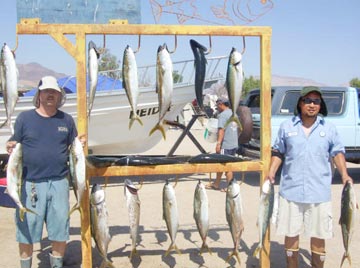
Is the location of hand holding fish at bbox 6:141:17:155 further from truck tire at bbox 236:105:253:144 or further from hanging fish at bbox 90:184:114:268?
truck tire at bbox 236:105:253:144

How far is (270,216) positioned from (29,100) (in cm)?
608

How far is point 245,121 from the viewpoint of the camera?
A: 8.48 metres

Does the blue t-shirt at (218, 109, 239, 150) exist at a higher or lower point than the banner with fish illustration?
lower

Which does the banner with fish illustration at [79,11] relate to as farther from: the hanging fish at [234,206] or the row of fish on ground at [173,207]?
the hanging fish at [234,206]

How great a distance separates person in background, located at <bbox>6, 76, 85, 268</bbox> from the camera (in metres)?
3.53

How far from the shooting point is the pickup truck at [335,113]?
9.13 metres

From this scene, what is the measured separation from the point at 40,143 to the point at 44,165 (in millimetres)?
188

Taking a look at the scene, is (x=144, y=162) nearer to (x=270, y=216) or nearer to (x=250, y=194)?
(x=270, y=216)

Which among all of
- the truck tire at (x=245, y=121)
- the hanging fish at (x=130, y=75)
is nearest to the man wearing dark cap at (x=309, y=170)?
the hanging fish at (x=130, y=75)

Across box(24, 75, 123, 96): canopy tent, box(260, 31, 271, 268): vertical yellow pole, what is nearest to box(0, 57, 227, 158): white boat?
box(24, 75, 123, 96): canopy tent

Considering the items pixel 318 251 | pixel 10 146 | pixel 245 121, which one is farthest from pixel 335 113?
pixel 10 146

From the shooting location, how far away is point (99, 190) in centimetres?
366

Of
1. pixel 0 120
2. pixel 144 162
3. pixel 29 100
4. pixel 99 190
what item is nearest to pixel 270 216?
pixel 144 162

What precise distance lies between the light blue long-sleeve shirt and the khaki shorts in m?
0.07
